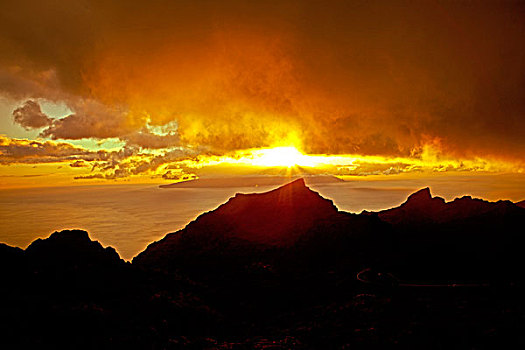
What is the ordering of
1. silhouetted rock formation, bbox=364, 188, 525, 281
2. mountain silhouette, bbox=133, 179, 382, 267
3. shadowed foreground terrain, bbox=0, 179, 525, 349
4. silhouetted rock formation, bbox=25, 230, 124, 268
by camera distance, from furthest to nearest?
1. mountain silhouette, bbox=133, 179, 382, 267
2. silhouetted rock formation, bbox=364, 188, 525, 281
3. silhouetted rock formation, bbox=25, 230, 124, 268
4. shadowed foreground terrain, bbox=0, 179, 525, 349

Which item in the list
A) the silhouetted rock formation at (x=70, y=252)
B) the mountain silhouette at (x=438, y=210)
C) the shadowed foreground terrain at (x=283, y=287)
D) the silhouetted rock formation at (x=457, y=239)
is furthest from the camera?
the mountain silhouette at (x=438, y=210)

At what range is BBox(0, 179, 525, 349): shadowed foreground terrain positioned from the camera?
82.5 ft

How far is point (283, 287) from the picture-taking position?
142 feet

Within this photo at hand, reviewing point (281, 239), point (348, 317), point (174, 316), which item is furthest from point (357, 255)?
point (174, 316)

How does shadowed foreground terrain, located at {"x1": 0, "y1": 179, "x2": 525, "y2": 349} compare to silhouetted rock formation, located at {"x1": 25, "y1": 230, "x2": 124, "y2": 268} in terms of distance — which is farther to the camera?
silhouetted rock formation, located at {"x1": 25, "y1": 230, "x2": 124, "y2": 268}

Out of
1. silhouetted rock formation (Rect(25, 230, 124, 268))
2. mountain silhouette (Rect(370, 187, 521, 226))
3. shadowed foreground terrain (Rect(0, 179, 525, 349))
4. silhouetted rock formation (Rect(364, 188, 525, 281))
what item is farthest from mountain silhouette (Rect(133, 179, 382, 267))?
mountain silhouette (Rect(370, 187, 521, 226))

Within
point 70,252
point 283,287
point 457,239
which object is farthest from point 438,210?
point 70,252

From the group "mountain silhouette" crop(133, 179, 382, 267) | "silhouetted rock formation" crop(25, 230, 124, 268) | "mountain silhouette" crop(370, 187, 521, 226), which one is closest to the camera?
"silhouetted rock formation" crop(25, 230, 124, 268)

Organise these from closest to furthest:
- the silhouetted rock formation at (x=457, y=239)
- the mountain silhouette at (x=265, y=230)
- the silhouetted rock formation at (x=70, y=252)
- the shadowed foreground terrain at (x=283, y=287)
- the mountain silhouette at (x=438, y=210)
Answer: the shadowed foreground terrain at (x=283, y=287)
the silhouetted rock formation at (x=70, y=252)
the silhouetted rock formation at (x=457, y=239)
the mountain silhouette at (x=265, y=230)
the mountain silhouette at (x=438, y=210)

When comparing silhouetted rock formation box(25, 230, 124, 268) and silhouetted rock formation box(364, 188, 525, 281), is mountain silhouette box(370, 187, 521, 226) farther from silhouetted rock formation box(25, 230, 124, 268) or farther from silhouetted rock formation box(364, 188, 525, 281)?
silhouetted rock formation box(25, 230, 124, 268)

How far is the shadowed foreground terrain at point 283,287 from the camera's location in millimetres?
25156

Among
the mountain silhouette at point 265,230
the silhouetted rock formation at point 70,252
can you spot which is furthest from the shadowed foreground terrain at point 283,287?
the mountain silhouette at point 265,230

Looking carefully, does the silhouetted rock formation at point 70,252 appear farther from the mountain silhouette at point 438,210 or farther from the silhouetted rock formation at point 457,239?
the mountain silhouette at point 438,210

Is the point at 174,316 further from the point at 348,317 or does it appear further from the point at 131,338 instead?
the point at 348,317
